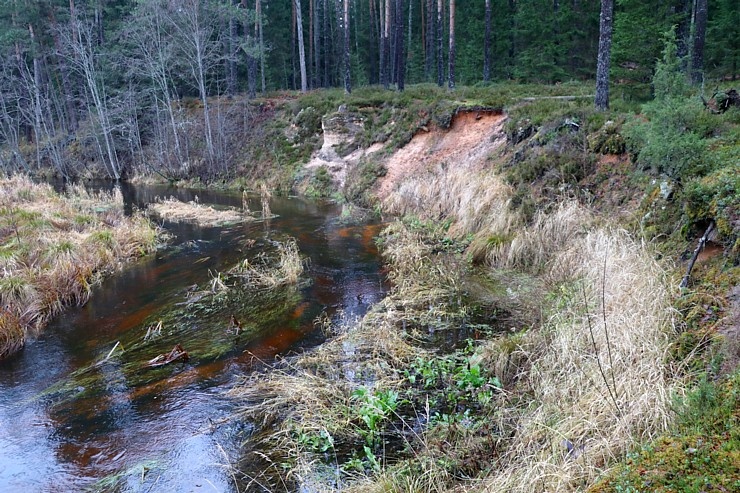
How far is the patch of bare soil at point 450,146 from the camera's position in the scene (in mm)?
15289

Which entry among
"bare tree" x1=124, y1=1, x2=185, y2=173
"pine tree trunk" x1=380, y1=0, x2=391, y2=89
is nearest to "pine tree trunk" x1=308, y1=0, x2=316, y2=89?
"pine tree trunk" x1=380, y1=0, x2=391, y2=89

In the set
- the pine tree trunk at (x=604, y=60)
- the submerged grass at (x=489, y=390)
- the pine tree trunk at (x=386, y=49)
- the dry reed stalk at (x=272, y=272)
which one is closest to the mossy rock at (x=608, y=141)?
the pine tree trunk at (x=604, y=60)

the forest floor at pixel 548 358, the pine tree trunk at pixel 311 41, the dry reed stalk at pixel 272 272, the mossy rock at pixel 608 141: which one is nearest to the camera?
the forest floor at pixel 548 358

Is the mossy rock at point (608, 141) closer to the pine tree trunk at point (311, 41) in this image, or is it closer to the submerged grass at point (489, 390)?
the submerged grass at point (489, 390)

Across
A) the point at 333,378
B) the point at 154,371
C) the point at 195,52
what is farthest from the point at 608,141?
the point at 195,52

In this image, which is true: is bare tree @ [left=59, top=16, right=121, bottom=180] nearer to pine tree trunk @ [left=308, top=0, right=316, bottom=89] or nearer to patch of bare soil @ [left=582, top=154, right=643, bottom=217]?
pine tree trunk @ [left=308, top=0, right=316, bottom=89]

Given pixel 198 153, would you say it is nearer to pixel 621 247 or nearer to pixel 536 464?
pixel 621 247

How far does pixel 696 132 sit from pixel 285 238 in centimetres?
882

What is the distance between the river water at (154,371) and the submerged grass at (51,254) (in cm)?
32

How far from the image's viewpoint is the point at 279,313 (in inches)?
300

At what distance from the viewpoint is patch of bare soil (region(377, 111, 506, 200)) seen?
15289 mm

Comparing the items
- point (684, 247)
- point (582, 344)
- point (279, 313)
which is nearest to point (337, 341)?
point (279, 313)

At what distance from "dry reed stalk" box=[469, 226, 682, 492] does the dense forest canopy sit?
46.0 feet

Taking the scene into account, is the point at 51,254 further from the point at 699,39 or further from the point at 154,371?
the point at 699,39
